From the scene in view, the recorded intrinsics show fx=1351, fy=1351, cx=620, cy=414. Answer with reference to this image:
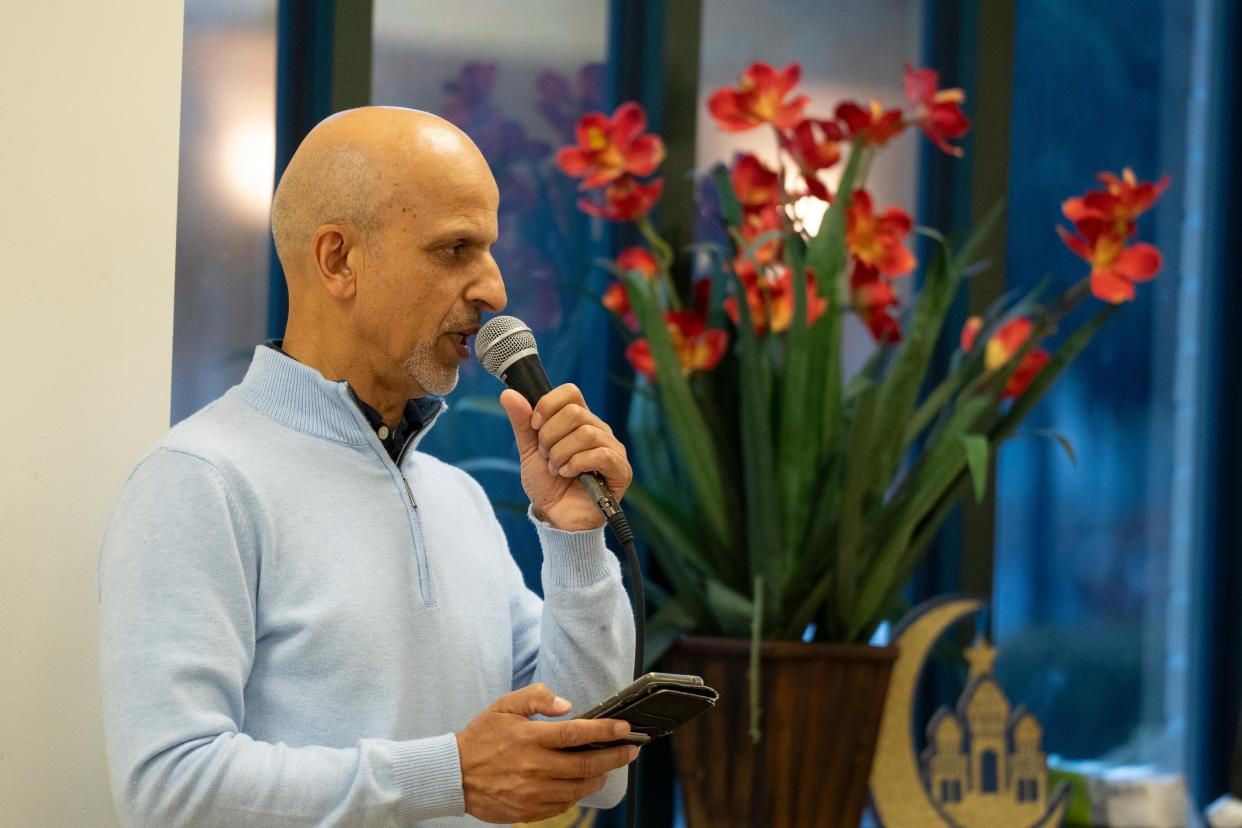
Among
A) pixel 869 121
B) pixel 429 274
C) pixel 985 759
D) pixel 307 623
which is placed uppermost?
pixel 869 121

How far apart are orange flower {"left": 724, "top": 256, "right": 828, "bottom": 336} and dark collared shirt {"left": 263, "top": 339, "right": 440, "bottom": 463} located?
0.91 metres

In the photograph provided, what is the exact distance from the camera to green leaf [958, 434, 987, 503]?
2.19 meters

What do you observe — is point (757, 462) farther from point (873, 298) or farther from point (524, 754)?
point (524, 754)

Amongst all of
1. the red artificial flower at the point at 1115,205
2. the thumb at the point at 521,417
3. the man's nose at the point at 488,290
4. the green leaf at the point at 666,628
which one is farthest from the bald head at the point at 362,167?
the red artificial flower at the point at 1115,205

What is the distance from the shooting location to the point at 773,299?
2.34m

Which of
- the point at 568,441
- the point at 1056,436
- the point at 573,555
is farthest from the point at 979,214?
the point at 568,441

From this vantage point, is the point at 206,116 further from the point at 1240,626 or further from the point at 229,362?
the point at 1240,626

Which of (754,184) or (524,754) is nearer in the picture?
(524,754)

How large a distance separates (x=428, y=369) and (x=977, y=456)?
45.2 inches

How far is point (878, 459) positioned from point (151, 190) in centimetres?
135

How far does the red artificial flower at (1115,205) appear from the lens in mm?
2395

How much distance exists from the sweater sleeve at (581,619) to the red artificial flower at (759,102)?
3.66 feet

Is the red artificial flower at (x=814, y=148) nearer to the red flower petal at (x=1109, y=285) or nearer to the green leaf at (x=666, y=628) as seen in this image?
the red flower petal at (x=1109, y=285)

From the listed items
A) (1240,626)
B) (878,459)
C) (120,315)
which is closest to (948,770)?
(878,459)
